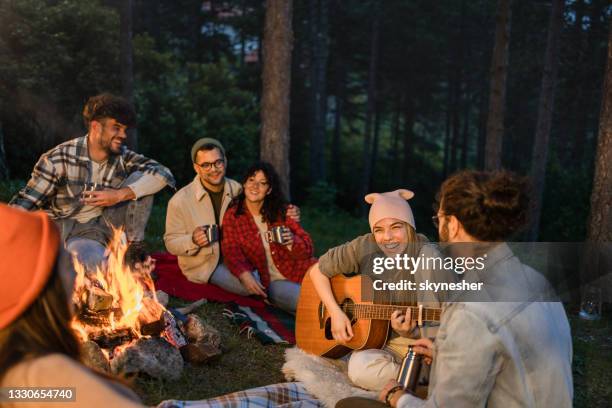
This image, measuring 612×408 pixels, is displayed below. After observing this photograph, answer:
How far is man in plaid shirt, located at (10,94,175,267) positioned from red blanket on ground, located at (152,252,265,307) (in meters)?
0.78

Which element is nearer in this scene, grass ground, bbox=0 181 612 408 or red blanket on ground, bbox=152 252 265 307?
grass ground, bbox=0 181 612 408

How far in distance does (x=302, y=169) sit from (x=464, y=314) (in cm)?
2450

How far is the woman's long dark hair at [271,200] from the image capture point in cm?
629

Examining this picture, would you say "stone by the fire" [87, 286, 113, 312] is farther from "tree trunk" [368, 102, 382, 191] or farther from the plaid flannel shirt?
"tree trunk" [368, 102, 382, 191]

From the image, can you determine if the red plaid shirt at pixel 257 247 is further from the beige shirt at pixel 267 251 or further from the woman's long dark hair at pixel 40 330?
the woman's long dark hair at pixel 40 330

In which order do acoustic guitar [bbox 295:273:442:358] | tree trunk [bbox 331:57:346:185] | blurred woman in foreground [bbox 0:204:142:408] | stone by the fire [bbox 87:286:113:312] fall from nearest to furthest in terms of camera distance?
blurred woman in foreground [bbox 0:204:142:408], acoustic guitar [bbox 295:273:442:358], stone by the fire [bbox 87:286:113:312], tree trunk [bbox 331:57:346:185]

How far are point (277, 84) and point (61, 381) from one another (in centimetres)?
816

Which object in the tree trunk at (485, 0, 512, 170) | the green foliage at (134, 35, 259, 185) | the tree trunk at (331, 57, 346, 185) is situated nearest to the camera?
the tree trunk at (485, 0, 512, 170)

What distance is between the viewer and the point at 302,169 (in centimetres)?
2681

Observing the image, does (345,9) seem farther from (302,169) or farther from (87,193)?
(87,193)

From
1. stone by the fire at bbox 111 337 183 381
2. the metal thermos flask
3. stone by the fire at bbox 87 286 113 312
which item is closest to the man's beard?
the metal thermos flask

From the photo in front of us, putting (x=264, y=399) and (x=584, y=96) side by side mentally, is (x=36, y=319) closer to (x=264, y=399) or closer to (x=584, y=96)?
(x=264, y=399)

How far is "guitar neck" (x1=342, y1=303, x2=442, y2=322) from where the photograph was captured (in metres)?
3.84

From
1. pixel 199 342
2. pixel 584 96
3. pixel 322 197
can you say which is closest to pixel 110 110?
pixel 199 342
